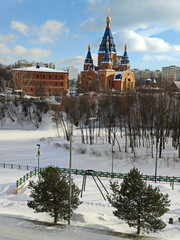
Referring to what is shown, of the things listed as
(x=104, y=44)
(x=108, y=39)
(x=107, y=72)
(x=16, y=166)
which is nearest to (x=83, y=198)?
(x=16, y=166)

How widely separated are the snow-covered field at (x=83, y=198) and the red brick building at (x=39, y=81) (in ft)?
89.6

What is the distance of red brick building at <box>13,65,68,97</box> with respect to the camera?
65.6 m

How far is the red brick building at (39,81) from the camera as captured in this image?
6562cm

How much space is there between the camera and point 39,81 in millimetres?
69000

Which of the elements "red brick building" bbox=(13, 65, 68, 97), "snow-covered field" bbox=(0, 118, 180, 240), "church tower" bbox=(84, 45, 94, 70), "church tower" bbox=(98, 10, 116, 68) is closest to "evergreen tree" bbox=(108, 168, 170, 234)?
"snow-covered field" bbox=(0, 118, 180, 240)

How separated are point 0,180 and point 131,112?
24349 mm

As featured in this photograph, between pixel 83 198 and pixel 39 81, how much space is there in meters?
55.8

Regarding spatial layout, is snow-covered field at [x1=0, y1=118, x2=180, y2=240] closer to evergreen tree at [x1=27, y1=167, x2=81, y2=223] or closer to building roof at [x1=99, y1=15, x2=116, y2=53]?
evergreen tree at [x1=27, y1=167, x2=81, y2=223]

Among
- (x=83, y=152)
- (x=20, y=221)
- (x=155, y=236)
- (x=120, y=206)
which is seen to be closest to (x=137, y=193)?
(x=120, y=206)

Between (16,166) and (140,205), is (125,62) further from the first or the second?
(140,205)

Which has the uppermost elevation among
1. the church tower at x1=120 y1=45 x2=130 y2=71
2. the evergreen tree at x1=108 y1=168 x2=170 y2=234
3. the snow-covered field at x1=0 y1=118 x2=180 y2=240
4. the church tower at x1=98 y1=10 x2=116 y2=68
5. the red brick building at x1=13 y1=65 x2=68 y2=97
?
the church tower at x1=98 y1=10 x2=116 y2=68

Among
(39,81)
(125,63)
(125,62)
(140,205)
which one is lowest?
(140,205)

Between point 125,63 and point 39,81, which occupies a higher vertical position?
point 125,63

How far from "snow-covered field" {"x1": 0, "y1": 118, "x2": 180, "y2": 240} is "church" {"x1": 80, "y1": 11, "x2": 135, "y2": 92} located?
33543 millimetres
